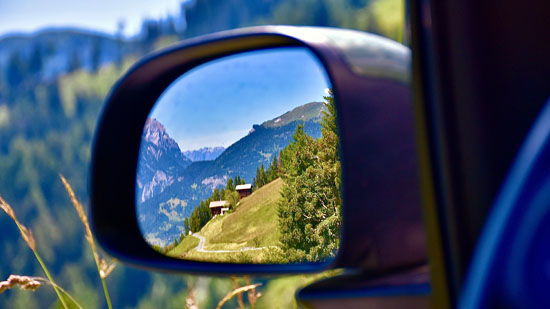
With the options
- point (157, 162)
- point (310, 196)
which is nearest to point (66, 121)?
point (157, 162)

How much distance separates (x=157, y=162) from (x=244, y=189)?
198mm

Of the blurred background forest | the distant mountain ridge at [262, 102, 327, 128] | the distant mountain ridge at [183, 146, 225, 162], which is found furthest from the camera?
the blurred background forest

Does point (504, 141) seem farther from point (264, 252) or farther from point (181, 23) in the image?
point (181, 23)

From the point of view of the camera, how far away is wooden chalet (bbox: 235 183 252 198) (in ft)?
2.93

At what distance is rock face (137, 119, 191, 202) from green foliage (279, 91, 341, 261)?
7.1 inches

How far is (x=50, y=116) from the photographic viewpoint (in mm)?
7688

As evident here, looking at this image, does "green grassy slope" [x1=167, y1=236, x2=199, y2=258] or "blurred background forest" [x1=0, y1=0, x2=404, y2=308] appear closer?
"green grassy slope" [x1=167, y1=236, x2=199, y2=258]

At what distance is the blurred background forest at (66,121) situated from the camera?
6.10 metres

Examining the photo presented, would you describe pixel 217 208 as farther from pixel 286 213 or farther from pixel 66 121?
pixel 66 121

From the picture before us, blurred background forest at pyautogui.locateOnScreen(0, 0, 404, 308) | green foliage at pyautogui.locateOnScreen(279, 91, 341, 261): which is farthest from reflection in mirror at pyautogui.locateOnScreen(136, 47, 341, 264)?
blurred background forest at pyautogui.locateOnScreen(0, 0, 404, 308)

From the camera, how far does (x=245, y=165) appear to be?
91 centimetres

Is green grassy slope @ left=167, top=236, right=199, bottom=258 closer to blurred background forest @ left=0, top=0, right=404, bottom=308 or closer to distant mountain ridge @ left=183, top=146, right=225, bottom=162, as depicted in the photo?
distant mountain ridge @ left=183, top=146, right=225, bottom=162

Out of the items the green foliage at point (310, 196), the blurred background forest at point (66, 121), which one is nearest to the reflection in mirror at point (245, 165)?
the green foliage at point (310, 196)

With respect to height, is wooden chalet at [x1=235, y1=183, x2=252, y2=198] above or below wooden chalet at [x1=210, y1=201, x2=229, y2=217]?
above
